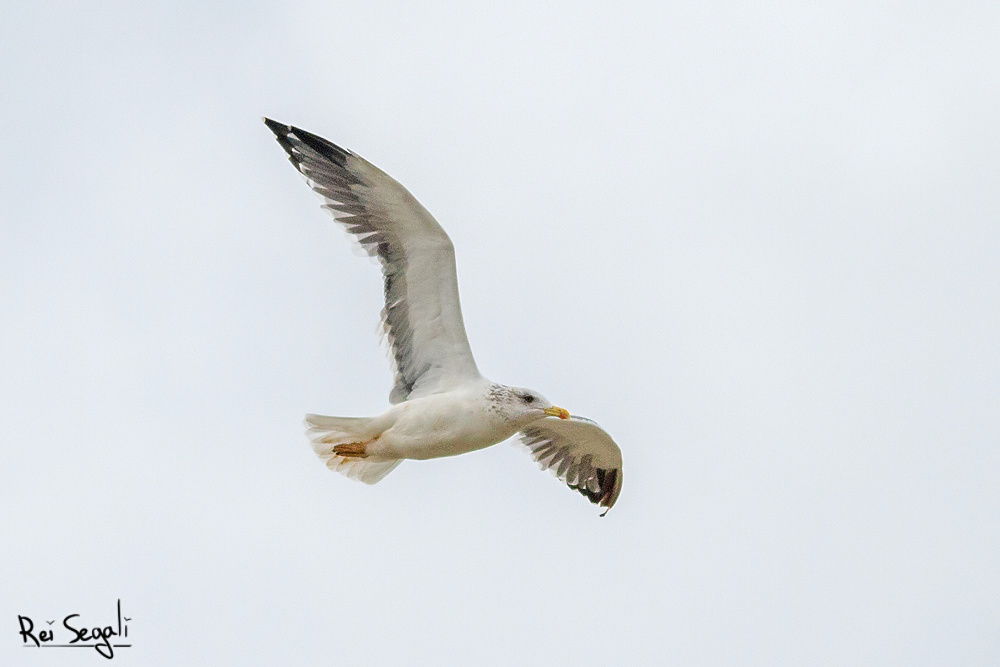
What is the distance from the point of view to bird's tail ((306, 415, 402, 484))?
428 inches

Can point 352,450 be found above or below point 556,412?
below

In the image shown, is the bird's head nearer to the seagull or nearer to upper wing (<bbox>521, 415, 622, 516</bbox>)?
the seagull

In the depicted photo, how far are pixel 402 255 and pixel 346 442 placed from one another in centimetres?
141

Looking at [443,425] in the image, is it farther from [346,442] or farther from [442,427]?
[346,442]

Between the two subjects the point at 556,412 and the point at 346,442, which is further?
the point at 346,442

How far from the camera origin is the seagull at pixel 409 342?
10656 mm

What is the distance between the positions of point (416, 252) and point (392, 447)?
140cm

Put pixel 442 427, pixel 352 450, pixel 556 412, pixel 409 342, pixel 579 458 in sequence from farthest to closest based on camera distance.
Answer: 1. pixel 579 458
2. pixel 409 342
3. pixel 352 450
4. pixel 556 412
5. pixel 442 427

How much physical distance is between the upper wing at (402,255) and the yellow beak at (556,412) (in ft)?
2.00

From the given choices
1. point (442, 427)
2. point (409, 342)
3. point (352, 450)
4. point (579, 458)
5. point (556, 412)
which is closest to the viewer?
point (442, 427)

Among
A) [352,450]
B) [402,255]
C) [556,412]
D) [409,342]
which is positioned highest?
[402,255]

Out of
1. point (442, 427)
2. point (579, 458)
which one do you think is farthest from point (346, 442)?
point (579, 458)

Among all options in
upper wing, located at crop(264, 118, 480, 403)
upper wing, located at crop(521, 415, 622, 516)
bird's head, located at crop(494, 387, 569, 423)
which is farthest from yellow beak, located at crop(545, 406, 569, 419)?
upper wing, located at crop(521, 415, 622, 516)

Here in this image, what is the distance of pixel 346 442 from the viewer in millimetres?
11016
